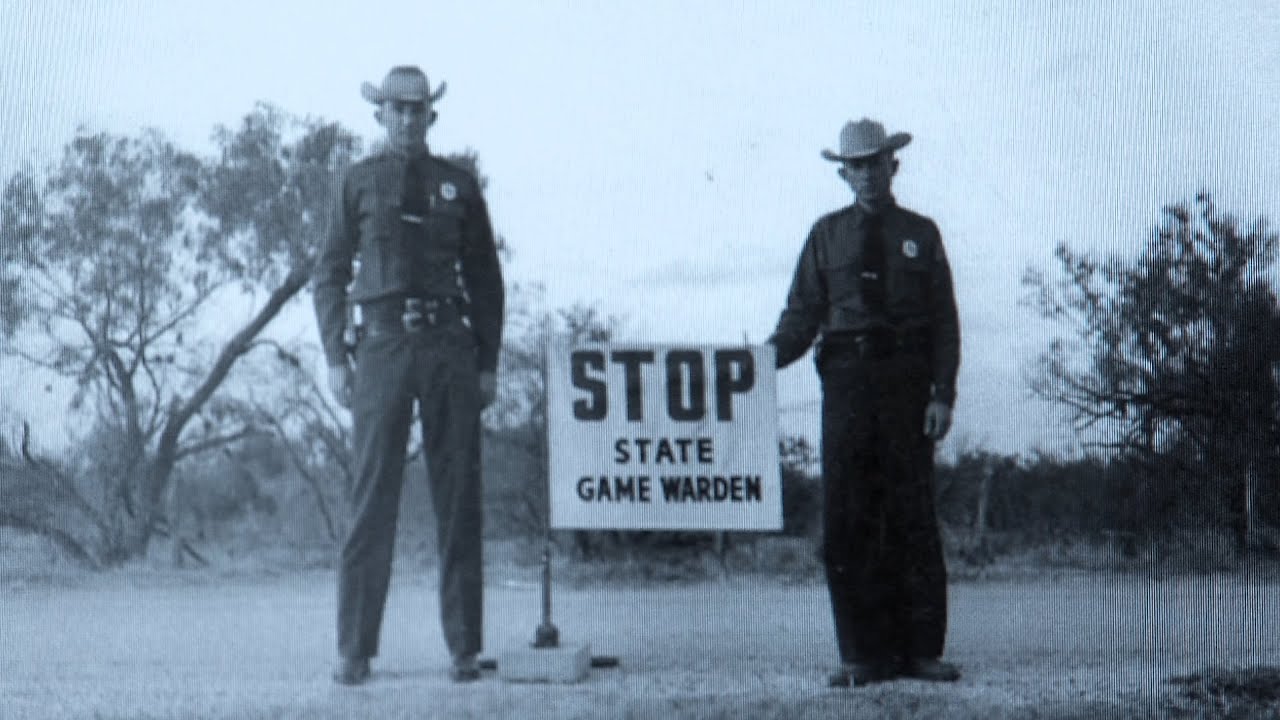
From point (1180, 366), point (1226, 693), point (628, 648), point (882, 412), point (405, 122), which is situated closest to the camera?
point (1226, 693)

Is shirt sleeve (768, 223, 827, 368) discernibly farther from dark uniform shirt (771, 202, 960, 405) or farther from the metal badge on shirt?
the metal badge on shirt

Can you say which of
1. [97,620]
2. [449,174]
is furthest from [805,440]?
[97,620]

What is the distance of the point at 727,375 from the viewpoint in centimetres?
492

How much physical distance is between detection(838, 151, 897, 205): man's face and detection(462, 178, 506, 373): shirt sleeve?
130 cm

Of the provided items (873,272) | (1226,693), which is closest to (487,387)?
(873,272)

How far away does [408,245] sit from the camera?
4.71m

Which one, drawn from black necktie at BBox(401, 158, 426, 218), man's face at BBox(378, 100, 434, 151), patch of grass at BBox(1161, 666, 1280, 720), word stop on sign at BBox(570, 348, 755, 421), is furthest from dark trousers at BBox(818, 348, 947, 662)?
man's face at BBox(378, 100, 434, 151)

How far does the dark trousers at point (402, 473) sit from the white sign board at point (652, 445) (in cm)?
30

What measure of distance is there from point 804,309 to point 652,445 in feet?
2.53

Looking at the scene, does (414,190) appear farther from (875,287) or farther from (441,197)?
(875,287)

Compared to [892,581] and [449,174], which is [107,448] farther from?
[892,581]

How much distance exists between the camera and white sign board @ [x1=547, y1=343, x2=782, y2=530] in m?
4.84

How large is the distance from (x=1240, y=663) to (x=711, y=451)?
6.66 feet

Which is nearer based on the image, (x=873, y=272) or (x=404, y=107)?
(x=404, y=107)
